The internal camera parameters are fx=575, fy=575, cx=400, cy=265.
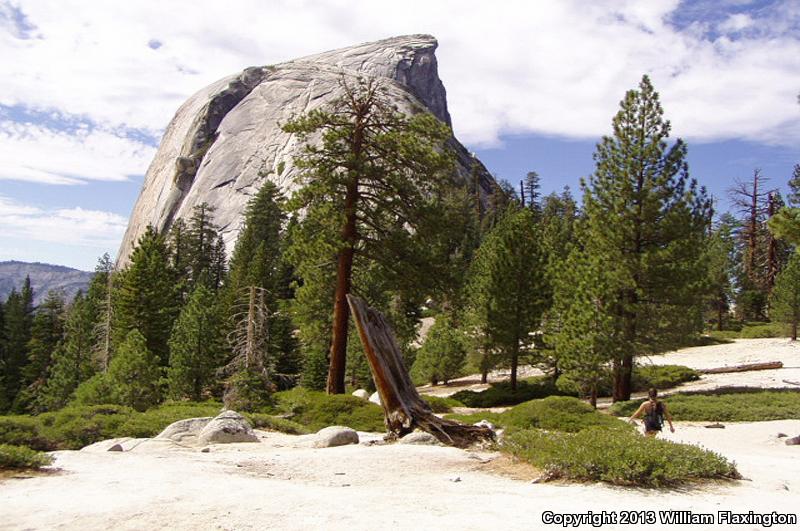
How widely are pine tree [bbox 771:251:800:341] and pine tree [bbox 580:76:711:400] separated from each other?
20.6m

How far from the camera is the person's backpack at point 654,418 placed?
11375mm

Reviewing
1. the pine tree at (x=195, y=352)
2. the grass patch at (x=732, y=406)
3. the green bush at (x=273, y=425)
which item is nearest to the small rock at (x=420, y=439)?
the green bush at (x=273, y=425)

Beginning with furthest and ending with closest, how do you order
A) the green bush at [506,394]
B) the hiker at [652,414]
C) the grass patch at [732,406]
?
the green bush at [506,394] → the grass patch at [732,406] → the hiker at [652,414]

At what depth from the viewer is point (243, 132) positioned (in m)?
93.6

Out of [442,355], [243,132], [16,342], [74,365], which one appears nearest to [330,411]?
[442,355]

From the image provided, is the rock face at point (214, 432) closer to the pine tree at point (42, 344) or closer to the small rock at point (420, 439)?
the small rock at point (420, 439)

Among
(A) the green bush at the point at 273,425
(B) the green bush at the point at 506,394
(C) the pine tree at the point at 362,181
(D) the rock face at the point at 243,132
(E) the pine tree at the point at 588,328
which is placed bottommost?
(B) the green bush at the point at 506,394

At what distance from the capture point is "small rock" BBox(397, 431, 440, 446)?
36.0 ft

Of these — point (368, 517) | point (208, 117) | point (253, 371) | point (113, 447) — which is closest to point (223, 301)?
point (253, 371)

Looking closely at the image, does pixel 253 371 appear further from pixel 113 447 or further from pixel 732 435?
pixel 732 435

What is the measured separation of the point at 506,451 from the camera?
9.18 meters

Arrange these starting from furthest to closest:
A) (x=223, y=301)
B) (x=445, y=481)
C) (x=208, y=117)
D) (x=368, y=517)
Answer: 1. (x=208, y=117)
2. (x=223, y=301)
3. (x=445, y=481)
4. (x=368, y=517)

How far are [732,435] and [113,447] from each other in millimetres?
15242

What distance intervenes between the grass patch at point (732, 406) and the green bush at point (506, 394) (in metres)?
7.43
